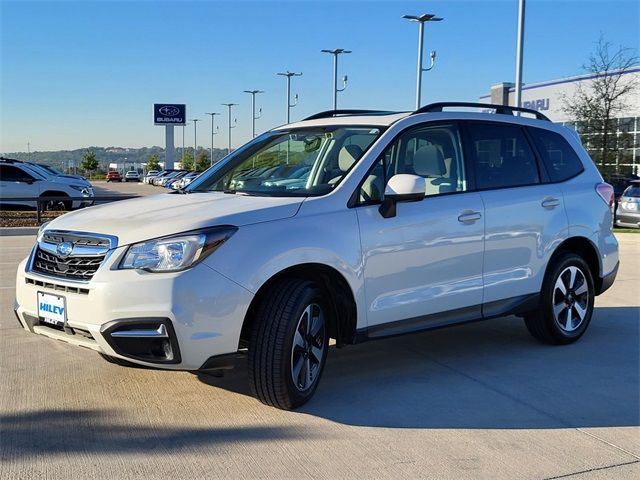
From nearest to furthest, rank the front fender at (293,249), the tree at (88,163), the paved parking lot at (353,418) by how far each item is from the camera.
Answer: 1. the paved parking lot at (353,418)
2. the front fender at (293,249)
3. the tree at (88,163)

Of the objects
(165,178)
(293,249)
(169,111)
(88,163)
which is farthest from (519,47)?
(88,163)

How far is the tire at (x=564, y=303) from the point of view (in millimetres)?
5879

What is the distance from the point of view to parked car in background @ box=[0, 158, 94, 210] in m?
21.2

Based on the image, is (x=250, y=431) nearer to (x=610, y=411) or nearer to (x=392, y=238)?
(x=392, y=238)

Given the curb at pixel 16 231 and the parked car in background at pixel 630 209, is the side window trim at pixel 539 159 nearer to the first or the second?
the curb at pixel 16 231

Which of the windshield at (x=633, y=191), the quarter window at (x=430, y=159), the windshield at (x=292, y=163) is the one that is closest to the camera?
the windshield at (x=292, y=163)

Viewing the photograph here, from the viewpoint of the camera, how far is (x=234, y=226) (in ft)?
13.5

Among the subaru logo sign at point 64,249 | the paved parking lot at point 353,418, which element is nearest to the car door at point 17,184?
the paved parking lot at point 353,418

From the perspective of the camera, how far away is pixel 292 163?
5148 mm

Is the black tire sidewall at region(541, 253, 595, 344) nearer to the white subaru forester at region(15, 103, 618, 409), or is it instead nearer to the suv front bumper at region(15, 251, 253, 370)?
the white subaru forester at region(15, 103, 618, 409)

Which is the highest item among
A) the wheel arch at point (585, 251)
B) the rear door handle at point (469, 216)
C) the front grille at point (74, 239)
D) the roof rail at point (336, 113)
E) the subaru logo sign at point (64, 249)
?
the roof rail at point (336, 113)

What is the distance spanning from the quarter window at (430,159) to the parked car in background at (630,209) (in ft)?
52.3

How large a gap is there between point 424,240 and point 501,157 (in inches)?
49.7

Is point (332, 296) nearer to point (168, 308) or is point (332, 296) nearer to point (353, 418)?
point (353, 418)
